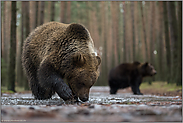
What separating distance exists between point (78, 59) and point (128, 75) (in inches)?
376

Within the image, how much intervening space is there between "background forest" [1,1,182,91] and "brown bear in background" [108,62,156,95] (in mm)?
1929

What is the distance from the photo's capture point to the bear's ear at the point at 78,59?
6.21 m

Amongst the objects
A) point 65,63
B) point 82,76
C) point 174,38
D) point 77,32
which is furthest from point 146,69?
point 82,76

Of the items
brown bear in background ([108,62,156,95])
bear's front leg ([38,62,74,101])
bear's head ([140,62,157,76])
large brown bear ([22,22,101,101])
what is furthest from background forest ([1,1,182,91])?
bear's front leg ([38,62,74,101])

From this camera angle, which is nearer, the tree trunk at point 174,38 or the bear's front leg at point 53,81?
the bear's front leg at point 53,81

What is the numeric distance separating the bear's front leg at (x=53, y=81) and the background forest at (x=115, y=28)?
8097mm

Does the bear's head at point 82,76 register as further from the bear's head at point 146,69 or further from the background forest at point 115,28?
the bear's head at point 146,69

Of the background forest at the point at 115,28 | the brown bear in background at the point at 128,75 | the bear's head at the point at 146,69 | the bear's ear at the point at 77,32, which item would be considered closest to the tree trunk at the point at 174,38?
the background forest at the point at 115,28

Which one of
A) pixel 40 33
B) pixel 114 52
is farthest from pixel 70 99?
pixel 114 52

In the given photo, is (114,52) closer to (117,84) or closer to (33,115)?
(117,84)

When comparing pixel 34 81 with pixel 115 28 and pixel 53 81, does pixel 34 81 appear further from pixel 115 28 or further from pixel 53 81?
pixel 115 28

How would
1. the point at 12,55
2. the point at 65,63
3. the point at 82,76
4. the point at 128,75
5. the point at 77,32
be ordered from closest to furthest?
the point at 82,76 → the point at 65,63 → the point at 77,32 → the point at 12,55 → the point at 128,75

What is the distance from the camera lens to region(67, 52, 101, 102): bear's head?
6184 mm

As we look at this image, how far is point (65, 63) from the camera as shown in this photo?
6.57 meters
